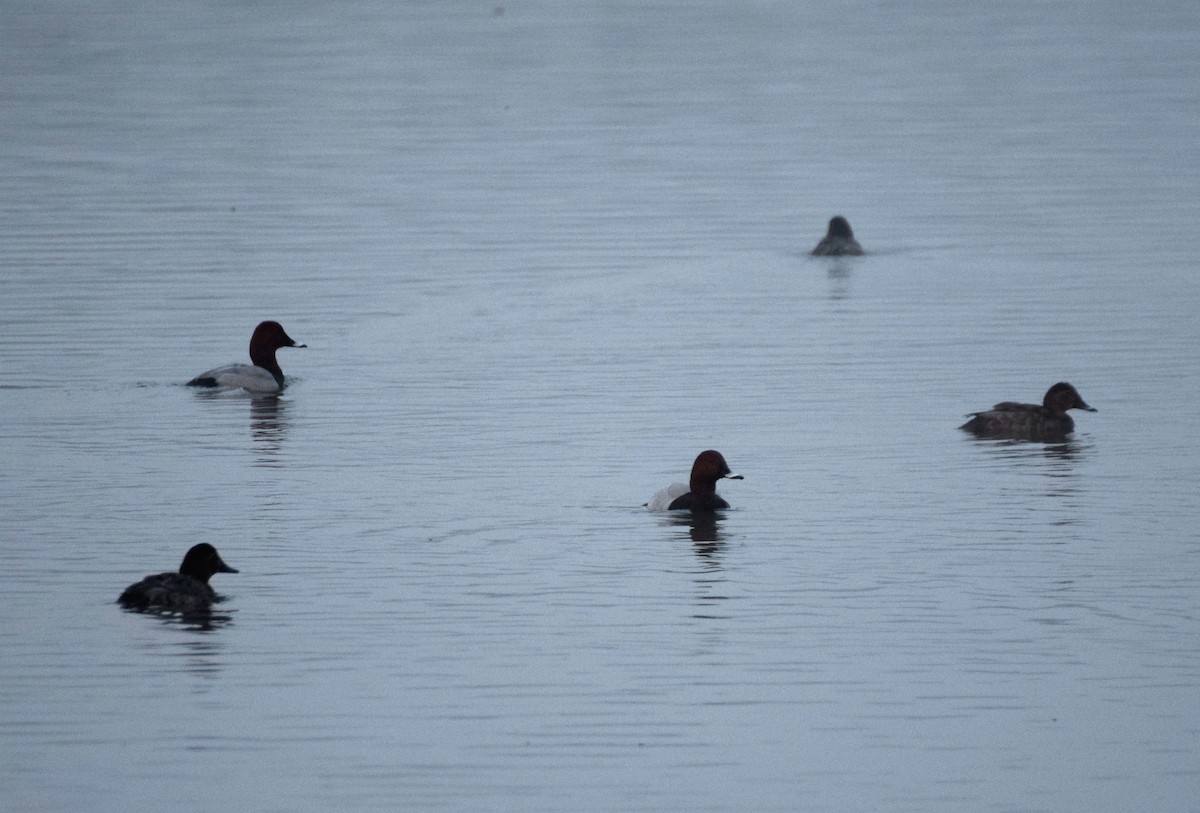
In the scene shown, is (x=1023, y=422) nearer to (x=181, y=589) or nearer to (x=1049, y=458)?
(x=1049, y=458)

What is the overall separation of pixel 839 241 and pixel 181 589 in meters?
18.2

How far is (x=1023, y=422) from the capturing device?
723 inches

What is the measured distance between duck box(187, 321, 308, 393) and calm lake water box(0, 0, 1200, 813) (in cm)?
31

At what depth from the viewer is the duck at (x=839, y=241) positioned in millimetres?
29766

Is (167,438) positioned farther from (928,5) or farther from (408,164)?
(928,5)

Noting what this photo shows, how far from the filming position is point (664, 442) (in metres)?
18.4

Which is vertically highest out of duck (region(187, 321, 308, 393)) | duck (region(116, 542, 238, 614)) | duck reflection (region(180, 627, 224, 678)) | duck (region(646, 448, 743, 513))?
duck (region(187, 321, 308, 393))

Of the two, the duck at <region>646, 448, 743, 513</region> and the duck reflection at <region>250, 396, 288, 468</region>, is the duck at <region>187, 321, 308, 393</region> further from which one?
the duck at <region>646, 448, 743, 513</region>

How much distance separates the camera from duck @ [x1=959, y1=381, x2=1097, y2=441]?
1834 cm

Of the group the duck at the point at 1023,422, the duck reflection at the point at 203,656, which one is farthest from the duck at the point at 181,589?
the duck at the point at 1023,422

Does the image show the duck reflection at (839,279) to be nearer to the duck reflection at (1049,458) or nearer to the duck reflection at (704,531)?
the duck reflection at (1049,458)

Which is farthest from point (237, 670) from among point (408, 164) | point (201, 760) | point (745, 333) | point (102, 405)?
point (408, 164)

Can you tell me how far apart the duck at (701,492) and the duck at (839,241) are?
14431 millimetres

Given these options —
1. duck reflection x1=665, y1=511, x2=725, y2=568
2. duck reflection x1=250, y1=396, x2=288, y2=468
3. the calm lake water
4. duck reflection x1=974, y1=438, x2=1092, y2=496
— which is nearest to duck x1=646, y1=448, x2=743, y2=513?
duck reflection x1=665, y1=511, x2=725, y2=568
